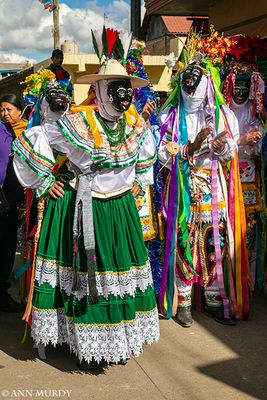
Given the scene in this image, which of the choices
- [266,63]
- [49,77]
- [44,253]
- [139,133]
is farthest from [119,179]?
[266,63]

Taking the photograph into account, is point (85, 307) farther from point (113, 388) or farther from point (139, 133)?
point (139, 133)

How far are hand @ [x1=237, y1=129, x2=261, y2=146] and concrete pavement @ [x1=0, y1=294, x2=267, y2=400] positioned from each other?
155 cm

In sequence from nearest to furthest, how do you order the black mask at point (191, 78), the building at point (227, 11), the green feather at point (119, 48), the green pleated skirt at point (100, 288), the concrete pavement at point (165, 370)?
the concrete pavement at point (165, 370), the green pleated skirt at point (100, 288), the green feather at point (119, 48), the black mask at point (191, 78), the building at point (227, 11)

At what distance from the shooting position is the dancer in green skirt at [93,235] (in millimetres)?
3551

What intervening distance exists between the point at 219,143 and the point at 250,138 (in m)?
0.45

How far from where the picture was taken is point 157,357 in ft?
12.7

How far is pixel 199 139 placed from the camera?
4230 mm

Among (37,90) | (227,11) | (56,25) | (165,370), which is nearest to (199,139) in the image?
(37,90)

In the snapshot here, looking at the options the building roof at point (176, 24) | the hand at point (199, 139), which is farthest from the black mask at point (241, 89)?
the building roof at point (176, 24)

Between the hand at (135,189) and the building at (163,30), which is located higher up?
the building at (163,30)

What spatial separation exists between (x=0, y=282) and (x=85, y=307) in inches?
62.7

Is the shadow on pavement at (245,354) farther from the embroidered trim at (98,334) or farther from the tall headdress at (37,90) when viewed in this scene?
the tall headdress at (37,90)

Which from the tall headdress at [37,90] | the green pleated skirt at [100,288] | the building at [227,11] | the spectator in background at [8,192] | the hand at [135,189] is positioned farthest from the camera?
the building at [227,11]

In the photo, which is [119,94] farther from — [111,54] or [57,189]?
[57,189]
